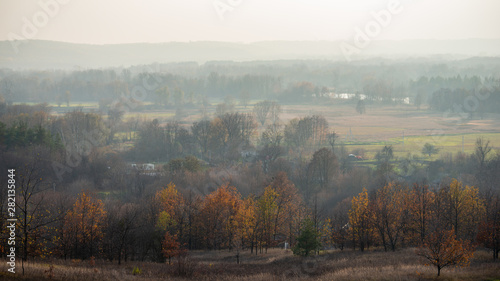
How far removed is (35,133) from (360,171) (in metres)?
37.1

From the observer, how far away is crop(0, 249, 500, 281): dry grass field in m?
16.8

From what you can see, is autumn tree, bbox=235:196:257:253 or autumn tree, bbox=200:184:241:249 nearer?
autumn tree, bbox=235:196:257:253

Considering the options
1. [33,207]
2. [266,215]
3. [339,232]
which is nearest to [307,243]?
[339,232]

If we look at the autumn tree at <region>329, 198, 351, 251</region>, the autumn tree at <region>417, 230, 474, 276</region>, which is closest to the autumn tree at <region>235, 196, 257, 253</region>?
the autumn tree at <region>329, 198, 351, 251</region>

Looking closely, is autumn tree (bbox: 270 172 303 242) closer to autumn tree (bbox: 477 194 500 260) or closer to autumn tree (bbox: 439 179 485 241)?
autumn tree (bbox: 439 179 485 241)

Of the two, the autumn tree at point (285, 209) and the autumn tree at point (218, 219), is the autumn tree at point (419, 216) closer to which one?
the autumn tree at point (285, 209)

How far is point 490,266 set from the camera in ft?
63.5

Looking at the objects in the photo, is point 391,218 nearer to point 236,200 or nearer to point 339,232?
point 339,232

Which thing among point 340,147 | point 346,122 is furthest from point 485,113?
point 340,147

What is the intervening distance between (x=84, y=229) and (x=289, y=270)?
13989 millimetres

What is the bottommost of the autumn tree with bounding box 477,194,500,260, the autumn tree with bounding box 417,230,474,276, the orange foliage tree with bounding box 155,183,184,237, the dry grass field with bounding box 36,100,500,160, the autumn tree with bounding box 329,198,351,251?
the autumn tree with bounding box 329,198,351,251

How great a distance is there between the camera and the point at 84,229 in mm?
28109

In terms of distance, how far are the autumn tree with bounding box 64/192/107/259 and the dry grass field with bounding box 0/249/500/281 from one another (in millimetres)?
5313

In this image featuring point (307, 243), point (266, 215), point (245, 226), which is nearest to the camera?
point (307, 243)
